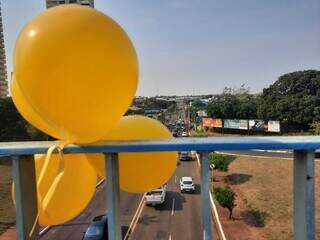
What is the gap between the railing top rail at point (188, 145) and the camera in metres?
2.61

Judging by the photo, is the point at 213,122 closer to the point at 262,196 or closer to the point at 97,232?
the point at 262,196

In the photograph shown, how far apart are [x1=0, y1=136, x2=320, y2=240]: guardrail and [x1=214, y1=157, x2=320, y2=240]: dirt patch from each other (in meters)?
13.7

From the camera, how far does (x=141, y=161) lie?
10.1ft

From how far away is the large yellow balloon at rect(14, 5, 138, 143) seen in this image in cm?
258

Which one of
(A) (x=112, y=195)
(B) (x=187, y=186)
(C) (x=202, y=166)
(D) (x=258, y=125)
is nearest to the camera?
(C) (x=202, y=166)

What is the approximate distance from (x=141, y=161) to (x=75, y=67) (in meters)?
0.92

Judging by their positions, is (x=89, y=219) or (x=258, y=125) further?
(x=258, y=125)

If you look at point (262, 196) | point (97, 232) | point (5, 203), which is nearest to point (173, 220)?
point (97, 232)

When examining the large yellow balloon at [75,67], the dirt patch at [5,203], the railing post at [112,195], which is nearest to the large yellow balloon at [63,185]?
the railing post at [112,195]

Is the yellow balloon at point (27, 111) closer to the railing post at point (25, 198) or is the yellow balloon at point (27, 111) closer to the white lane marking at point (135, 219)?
the railing post at point (25, 198)

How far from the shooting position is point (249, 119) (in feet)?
169

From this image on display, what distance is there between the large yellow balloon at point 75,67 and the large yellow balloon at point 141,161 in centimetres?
37

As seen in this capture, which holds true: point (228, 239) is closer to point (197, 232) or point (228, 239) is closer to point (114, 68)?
point (197, 232)

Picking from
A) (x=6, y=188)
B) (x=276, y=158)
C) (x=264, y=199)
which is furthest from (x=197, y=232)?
(x=276, y=158)
